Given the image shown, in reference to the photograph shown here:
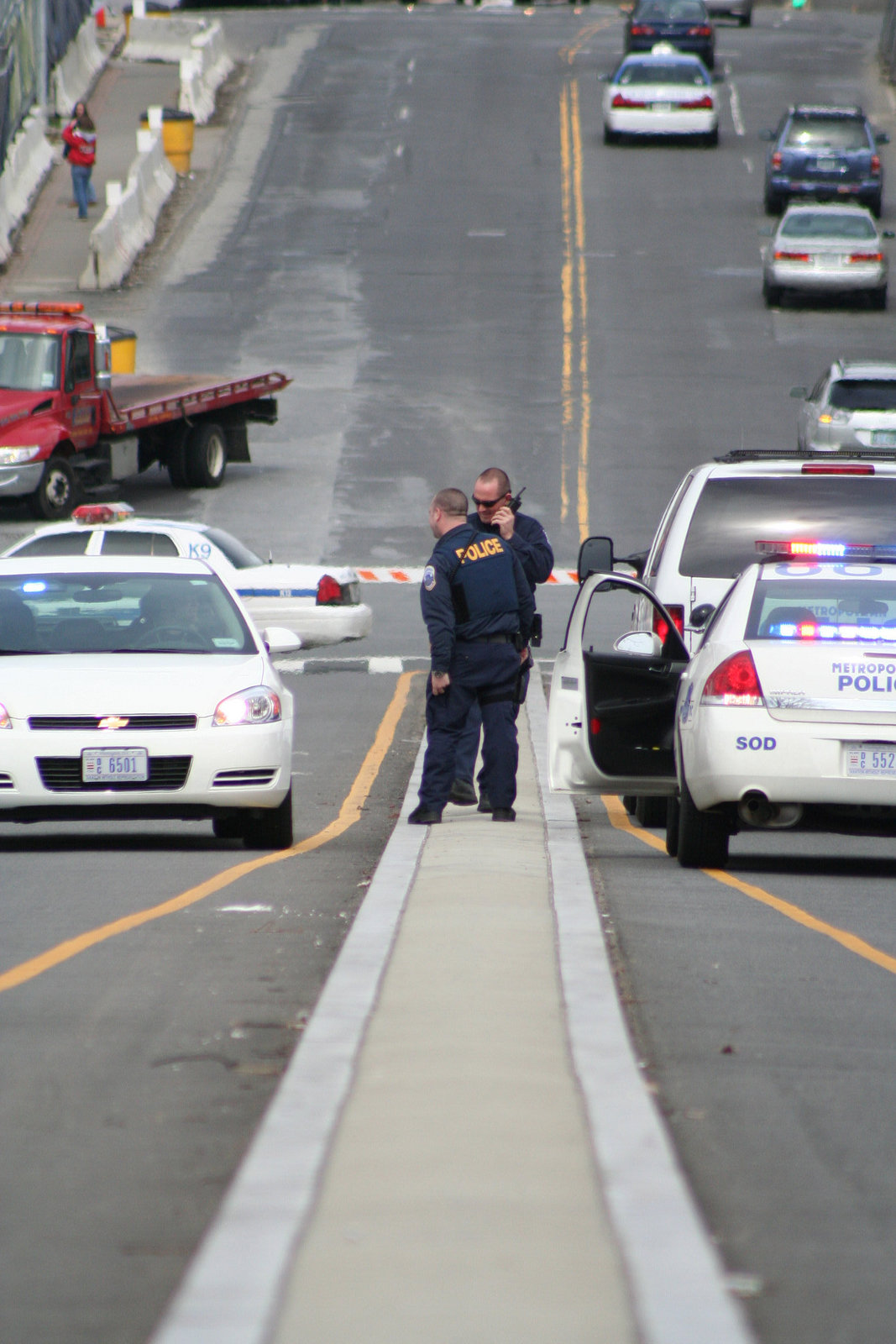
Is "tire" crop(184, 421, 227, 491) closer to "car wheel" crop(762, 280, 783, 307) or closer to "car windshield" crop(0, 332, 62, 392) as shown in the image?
"car windshield" crop(0, 332, 62, 392)

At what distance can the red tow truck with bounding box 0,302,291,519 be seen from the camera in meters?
28.0

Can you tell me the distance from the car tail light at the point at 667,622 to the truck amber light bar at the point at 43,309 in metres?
17.6

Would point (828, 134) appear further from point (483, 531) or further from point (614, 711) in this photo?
point (614, 711)

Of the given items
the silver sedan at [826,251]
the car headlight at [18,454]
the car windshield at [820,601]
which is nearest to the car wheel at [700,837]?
the car windshield at [820,601]

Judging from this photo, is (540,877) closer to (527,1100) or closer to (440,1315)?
(527,1100)

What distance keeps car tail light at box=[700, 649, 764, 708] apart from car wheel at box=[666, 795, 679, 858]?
0.92 meters

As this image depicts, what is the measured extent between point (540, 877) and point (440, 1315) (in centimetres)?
543

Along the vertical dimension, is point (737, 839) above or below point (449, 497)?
below

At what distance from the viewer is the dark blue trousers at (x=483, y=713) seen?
1126 centimetres

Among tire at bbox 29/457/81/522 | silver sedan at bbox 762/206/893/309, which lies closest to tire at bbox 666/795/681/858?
tire at bbox 29/457/81/522

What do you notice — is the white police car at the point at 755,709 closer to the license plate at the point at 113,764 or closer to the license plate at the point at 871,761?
the license plate at the point at 871,761

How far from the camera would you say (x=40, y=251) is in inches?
1831

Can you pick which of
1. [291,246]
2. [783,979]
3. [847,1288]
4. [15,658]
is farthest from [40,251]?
[847,1288]

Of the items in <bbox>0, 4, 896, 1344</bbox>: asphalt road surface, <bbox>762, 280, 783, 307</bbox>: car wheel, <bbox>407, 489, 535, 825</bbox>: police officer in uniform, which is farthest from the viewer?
<bbox>762, 280, 783, 307</bbox>: car wheel
